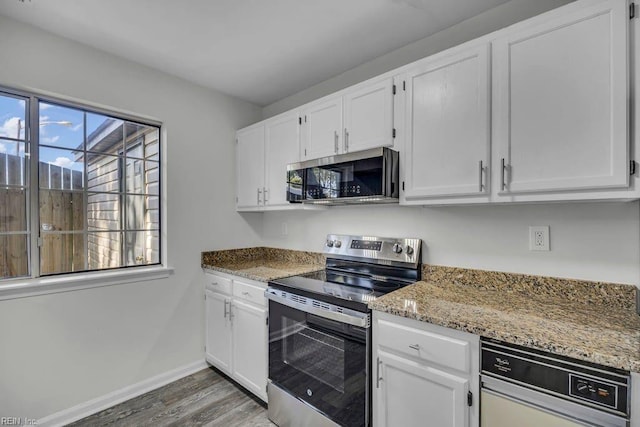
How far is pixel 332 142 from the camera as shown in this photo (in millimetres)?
2059

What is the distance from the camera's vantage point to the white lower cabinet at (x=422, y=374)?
117cm

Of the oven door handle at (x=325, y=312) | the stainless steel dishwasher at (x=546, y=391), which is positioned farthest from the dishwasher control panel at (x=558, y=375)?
the oven door handle at (x=325, y=312)

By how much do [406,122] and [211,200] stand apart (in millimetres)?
1896

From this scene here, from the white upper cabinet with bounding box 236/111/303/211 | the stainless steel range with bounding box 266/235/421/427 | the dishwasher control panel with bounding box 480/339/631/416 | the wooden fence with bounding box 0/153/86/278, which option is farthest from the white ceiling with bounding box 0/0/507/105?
the dishwasher control panel with bounding box 480/339/631/416

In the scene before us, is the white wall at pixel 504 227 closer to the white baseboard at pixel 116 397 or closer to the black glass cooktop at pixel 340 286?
the black glass cooktop at pixel 340 286

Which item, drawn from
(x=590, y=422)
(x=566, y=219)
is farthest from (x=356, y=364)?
(x=566, y=219)

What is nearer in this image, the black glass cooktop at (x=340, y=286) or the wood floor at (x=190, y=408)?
the black glass cooktop at (x=340, y=286)

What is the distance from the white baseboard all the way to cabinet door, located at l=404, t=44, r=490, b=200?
7.76ft

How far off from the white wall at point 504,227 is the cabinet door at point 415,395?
77 centimetres

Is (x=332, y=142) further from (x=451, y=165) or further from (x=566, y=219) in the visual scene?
(x=566, y=219)

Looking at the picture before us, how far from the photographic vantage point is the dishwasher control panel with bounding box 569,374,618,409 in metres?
0.91

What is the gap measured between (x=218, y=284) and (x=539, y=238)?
2.28 meters

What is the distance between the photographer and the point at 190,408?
208 cm

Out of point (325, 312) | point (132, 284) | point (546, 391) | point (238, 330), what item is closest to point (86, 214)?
point (132, 284)
